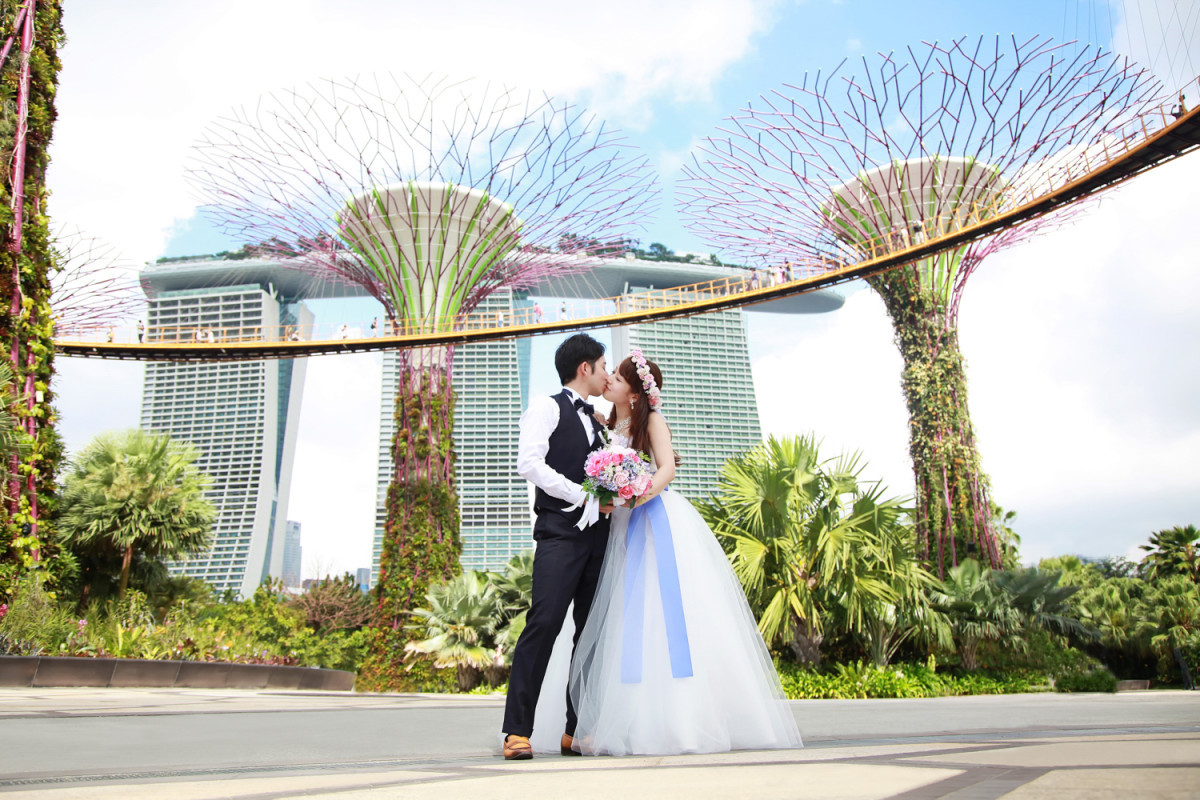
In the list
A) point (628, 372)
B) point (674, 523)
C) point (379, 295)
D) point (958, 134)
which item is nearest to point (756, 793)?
point (674, 523)

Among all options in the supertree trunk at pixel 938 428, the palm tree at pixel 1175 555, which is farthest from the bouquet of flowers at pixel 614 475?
the palm tree at pixel 1175 555

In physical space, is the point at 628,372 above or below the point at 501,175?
below

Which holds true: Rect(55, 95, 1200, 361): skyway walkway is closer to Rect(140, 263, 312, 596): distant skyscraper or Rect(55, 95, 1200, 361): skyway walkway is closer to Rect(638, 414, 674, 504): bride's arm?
Rect(638, 414, 674, 504): bride's arm

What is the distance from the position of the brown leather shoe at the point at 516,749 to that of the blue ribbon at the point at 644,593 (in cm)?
44

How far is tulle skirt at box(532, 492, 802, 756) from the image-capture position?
2.78m

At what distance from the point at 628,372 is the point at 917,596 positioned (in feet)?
25.3

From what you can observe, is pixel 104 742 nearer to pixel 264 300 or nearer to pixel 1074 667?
pixel 1074 667

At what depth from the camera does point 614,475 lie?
2957mm

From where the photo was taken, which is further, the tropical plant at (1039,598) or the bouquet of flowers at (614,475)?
the tropical plant at (1039,598)

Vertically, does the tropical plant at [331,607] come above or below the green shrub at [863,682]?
above

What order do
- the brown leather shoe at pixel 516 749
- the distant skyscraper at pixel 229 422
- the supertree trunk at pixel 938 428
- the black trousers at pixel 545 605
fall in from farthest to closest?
the distant skyscraper at pixel 229 422 < the supertree trunk at pixel 938 428 < the black trousers at pixel 545 605 < the brown leather shoe at pixel 516 749

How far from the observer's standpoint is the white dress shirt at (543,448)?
114 inches

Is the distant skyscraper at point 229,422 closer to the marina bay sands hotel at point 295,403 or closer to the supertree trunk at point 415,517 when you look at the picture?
the marina bay sands hotel at point 295,403

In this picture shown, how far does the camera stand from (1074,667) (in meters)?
11.8
